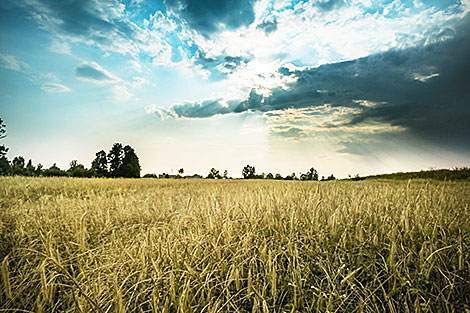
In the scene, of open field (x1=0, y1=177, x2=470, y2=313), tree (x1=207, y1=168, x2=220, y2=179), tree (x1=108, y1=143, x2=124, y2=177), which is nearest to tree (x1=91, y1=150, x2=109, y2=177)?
tree (x1=108, y1=143, x2=124, y2=177)

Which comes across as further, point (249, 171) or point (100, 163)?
point (100, 163)

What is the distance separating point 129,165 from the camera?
50438 mm

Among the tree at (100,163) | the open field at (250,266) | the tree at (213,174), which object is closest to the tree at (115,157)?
the tree at (100,163)

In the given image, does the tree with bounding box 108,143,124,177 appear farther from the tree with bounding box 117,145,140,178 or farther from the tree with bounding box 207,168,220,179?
the tree with bounding box 207,168,220,179

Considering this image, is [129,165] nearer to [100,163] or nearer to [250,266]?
[100,163]

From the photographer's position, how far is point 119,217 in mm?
3834

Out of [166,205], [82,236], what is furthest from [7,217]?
[166,205]

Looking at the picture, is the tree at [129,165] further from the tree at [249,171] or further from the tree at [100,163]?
the tree at [249,171]

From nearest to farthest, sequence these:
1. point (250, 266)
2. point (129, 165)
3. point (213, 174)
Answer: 1. point (250, 266)
2. point (213, 174)
3. point (129, 165)

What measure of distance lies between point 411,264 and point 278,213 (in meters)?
1.36

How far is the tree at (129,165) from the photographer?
164 ft

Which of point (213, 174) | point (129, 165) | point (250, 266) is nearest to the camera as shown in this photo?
point (250, 266)

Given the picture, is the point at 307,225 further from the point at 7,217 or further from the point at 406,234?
the point at 7,217

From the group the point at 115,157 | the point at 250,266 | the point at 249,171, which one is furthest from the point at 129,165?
the point at 250,266
